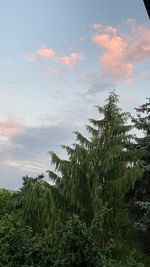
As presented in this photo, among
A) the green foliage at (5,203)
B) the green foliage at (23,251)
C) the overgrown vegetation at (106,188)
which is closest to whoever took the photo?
the green foliage at (23,251)

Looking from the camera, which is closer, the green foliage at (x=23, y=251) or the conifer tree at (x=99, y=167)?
the green foliage at (x=23, y=251)

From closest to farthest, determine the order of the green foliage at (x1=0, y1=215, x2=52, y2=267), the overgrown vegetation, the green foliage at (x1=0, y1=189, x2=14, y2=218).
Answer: the green foliage at (x1=0, y1=215, x2=52, y2=267) → the overgrown vegetation → the green foliage at (x1=0, y1=189, x2=14, y2=218)

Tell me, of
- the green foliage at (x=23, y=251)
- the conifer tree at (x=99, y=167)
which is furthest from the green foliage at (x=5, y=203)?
the green foliage at (x=23, y=251)

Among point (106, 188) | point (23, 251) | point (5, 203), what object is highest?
point (5, 203)

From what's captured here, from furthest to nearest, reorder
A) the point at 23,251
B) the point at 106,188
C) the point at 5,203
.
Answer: the point at 5,203 < the point at 106,188 < the point at 23,251

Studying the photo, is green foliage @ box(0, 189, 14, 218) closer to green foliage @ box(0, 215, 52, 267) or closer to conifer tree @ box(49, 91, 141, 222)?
conifer tree @ box(49, 91, 141, 222)

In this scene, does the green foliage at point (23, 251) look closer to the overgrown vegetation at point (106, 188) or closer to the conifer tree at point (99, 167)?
the overgrown vegetation at point (106, 188)

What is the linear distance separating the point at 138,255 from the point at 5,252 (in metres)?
16.8

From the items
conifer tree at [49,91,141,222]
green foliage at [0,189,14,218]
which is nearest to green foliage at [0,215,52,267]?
conifer tree at [49,91,141,222]

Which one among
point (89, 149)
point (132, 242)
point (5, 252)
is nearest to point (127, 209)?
point (132, 242)

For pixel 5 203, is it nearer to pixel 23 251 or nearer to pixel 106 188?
pixel 106 188

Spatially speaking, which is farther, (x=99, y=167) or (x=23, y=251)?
(x=99, y=167)

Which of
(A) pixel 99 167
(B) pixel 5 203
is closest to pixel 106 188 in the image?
(A) pixel 99 167

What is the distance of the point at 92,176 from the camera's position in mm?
25359
